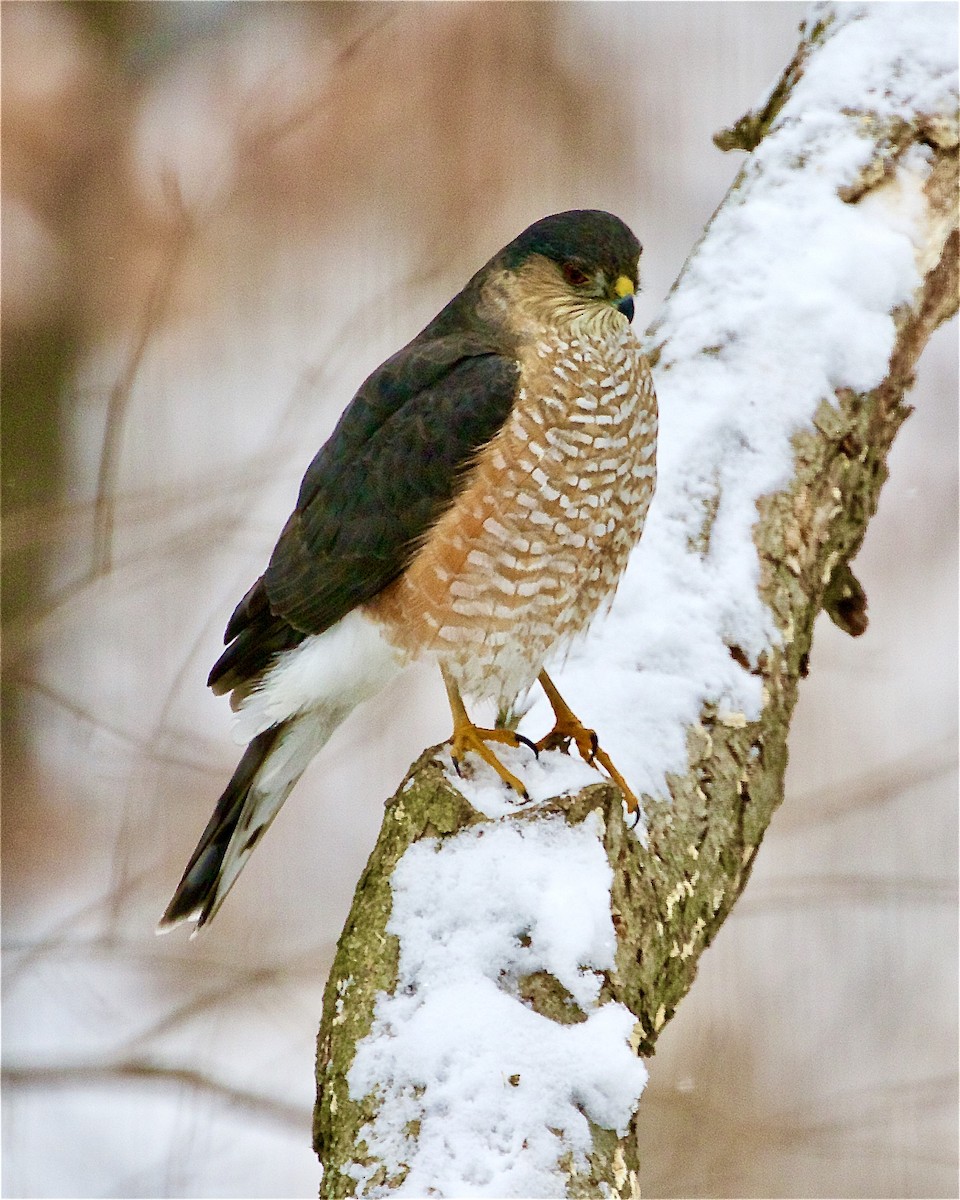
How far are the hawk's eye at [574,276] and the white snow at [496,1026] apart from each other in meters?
1.21

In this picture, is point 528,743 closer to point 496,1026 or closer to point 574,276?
point 496,1026


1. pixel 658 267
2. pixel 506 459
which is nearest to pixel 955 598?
pixel 658 267

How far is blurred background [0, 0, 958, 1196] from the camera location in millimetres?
4047

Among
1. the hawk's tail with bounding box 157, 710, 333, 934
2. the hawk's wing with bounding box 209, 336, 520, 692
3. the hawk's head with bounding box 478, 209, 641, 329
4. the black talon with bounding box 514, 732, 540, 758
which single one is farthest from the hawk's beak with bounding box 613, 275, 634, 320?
the hawk's tail with bounding box 157, 710, 333, 934

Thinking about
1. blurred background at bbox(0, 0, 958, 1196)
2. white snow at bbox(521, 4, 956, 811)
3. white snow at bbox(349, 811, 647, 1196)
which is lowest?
blurred background at bbox(0, 0, 958, 1196)

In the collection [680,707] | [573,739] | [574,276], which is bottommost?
[573,739]

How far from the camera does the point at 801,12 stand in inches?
244

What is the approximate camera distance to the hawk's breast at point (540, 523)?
2645mm

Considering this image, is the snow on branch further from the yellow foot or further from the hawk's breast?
the hawk's breast

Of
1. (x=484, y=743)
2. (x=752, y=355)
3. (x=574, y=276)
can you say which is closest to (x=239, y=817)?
(x=484, y=743)

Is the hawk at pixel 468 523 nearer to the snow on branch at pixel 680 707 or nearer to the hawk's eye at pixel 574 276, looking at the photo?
the hawk's eye at pixel 574 276

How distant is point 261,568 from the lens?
14.8 ft

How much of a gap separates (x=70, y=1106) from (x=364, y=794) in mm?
1490

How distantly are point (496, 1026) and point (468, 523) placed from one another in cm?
107
